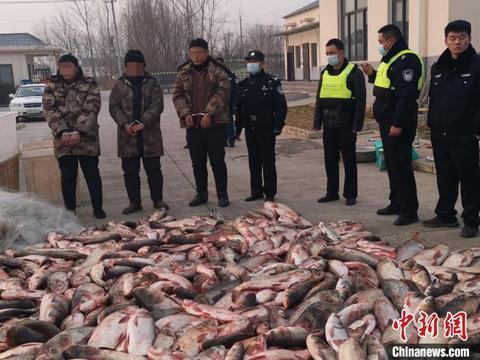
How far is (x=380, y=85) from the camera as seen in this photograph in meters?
6.80

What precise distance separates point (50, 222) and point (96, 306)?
2.81 m

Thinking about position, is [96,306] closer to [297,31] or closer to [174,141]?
[174,141]

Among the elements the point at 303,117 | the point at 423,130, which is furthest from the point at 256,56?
the point at 303,117

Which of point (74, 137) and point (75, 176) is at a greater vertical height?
point (74, 137)

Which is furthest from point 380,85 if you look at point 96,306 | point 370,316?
point 96,306

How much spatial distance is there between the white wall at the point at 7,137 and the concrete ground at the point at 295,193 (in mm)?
1242

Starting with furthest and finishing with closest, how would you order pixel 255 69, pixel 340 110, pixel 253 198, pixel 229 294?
pixel 253 198 < pixel 255 69 < pixel 340 110 < pixel 229 294

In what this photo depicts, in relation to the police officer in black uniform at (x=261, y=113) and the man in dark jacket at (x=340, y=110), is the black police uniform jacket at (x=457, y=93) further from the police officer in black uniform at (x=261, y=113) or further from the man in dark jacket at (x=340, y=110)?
the police officer in black uniform at (x=261, y=113)

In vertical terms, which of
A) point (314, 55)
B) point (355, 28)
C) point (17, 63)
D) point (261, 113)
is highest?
point (17, 63)

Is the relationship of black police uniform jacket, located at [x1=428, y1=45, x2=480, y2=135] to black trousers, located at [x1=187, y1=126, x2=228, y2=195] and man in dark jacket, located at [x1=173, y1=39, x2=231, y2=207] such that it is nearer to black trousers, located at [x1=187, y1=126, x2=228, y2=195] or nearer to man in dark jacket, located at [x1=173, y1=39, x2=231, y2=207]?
man in dark jacket, located at [x1=173, y1=39, x2=231, y2=207]

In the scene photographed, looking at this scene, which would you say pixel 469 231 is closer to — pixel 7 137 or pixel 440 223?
pixel 440 223

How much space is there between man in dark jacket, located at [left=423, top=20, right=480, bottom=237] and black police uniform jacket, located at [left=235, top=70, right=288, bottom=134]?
2258mm

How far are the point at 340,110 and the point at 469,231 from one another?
2.34 metres

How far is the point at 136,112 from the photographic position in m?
7.83
